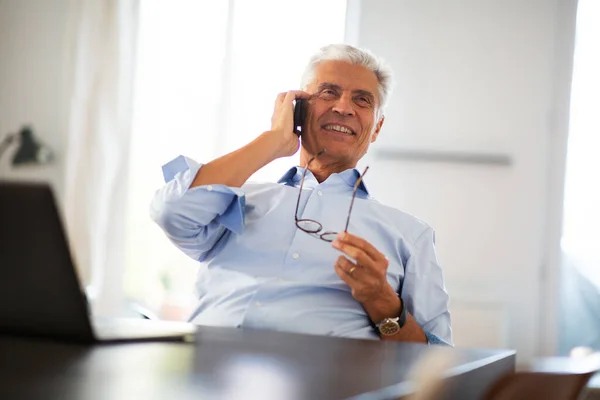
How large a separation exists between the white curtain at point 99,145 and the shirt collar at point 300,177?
2.65 meters

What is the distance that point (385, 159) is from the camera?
450 centimetres

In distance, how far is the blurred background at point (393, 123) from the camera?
444 cm

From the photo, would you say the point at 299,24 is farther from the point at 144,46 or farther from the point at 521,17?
the point at 521,17

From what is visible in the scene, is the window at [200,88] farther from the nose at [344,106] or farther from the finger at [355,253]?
the finger at [355,253]

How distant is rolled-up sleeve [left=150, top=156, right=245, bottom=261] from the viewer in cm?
176

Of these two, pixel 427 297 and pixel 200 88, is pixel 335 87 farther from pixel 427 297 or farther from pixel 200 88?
pixel 200 88

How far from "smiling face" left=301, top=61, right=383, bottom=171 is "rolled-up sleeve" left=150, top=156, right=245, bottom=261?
423 millimetres

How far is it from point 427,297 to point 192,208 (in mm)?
558

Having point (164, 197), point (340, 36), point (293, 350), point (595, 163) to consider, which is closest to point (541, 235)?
point (595, 163)

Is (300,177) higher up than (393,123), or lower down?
lower down

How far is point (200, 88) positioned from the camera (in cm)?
477

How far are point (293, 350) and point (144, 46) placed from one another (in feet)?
13.4

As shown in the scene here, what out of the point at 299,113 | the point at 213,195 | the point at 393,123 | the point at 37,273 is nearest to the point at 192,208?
the point at 213,195

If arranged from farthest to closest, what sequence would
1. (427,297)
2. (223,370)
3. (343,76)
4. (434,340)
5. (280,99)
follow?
1. (343,76)
2. (280,99)
3. (427,297)
4. (434,340)
5. (223,370)
